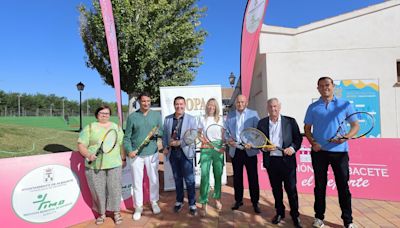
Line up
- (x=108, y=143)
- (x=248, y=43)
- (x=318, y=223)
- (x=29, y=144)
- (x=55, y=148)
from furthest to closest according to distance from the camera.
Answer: (x=55, y=148) < (x=29, y=144) < (x=248, y=43) < (x=108, y=143) < (x=318, y=223)

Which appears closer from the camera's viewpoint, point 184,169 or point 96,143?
point 96,143

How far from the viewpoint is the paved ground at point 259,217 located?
408cm

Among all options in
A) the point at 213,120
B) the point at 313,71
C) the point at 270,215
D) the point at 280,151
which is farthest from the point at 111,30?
the point at 313,71

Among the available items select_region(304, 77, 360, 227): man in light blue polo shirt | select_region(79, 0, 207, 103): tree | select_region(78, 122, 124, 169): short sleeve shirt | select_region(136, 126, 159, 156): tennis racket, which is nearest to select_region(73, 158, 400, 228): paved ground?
select_region(304, 77, 360, 227): man in light blue polo shirt

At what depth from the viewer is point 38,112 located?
3934cm

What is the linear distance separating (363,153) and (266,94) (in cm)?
468

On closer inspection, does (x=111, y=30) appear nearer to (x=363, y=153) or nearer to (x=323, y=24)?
(x=363, y=153)

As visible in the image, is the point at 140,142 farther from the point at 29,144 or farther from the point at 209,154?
the point at 29,144

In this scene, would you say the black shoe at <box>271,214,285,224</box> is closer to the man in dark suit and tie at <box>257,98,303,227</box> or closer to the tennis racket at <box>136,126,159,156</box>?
the man in dark suit and tie at <box>257,98,303,227</box>

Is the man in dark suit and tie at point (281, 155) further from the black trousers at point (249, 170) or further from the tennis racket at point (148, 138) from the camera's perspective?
the tennis racket at point (148, 138)

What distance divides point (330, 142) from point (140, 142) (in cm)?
285

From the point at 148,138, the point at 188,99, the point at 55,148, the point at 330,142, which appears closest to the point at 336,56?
the point at 188,99

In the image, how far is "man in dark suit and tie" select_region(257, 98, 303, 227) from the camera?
153 inches

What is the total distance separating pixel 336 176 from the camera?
3.71 meters
